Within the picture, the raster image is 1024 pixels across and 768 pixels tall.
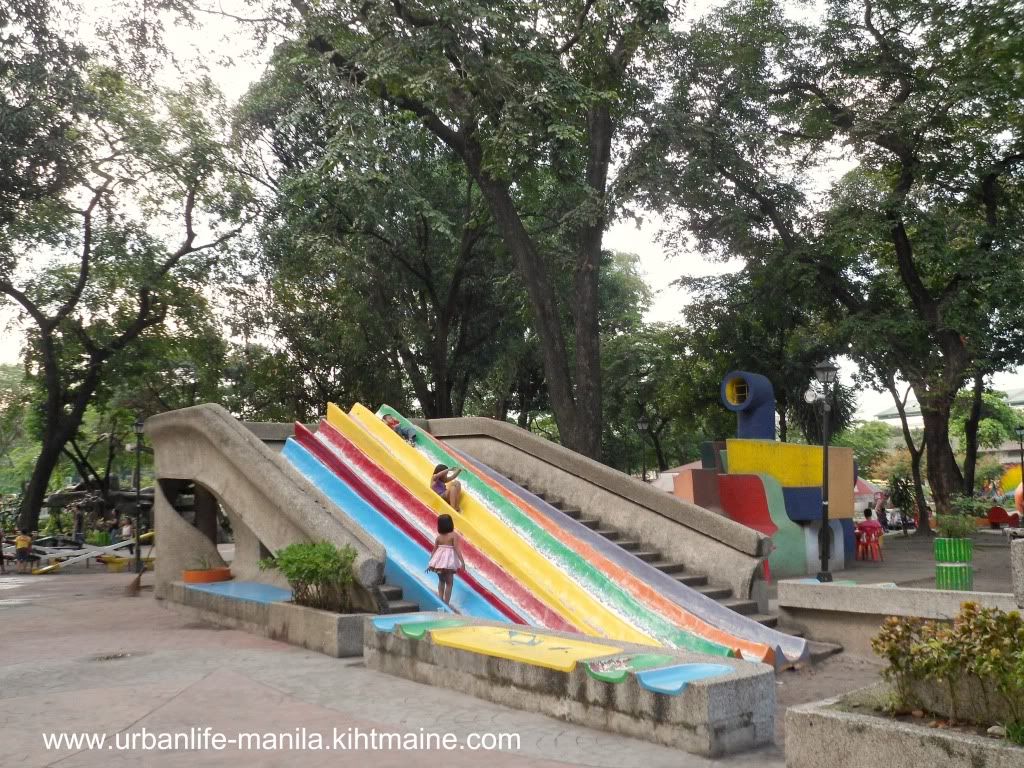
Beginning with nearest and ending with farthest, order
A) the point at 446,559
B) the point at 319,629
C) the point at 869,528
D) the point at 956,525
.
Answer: the point at 319,629 → the point at 446,559 → the point at 956,525 → the point at 869,528

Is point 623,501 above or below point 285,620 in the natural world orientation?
above

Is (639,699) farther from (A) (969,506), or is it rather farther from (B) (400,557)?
(A) (969,506)

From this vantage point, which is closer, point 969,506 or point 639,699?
point 639,699

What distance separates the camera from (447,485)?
42.8 ft

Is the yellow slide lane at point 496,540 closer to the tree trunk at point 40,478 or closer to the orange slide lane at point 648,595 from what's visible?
the orange slide lane at point 648,595

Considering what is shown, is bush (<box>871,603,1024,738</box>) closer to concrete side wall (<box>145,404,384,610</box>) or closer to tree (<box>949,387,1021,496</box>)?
concrete side wall (<box>145,404,384,610</box>)

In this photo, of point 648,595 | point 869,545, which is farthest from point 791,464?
point 648,595

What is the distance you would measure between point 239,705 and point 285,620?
3238 millimetres

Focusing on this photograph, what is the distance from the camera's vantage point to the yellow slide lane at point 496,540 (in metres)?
10.2

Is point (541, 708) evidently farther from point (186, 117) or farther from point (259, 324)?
point (259, 324)

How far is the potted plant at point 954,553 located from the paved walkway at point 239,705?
198 centimetres

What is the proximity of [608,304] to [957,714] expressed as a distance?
94.8 feet

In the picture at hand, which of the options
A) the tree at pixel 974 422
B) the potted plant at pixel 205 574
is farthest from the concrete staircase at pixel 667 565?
the tree at pixel 974 422

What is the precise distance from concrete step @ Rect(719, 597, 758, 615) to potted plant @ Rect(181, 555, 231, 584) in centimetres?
818
